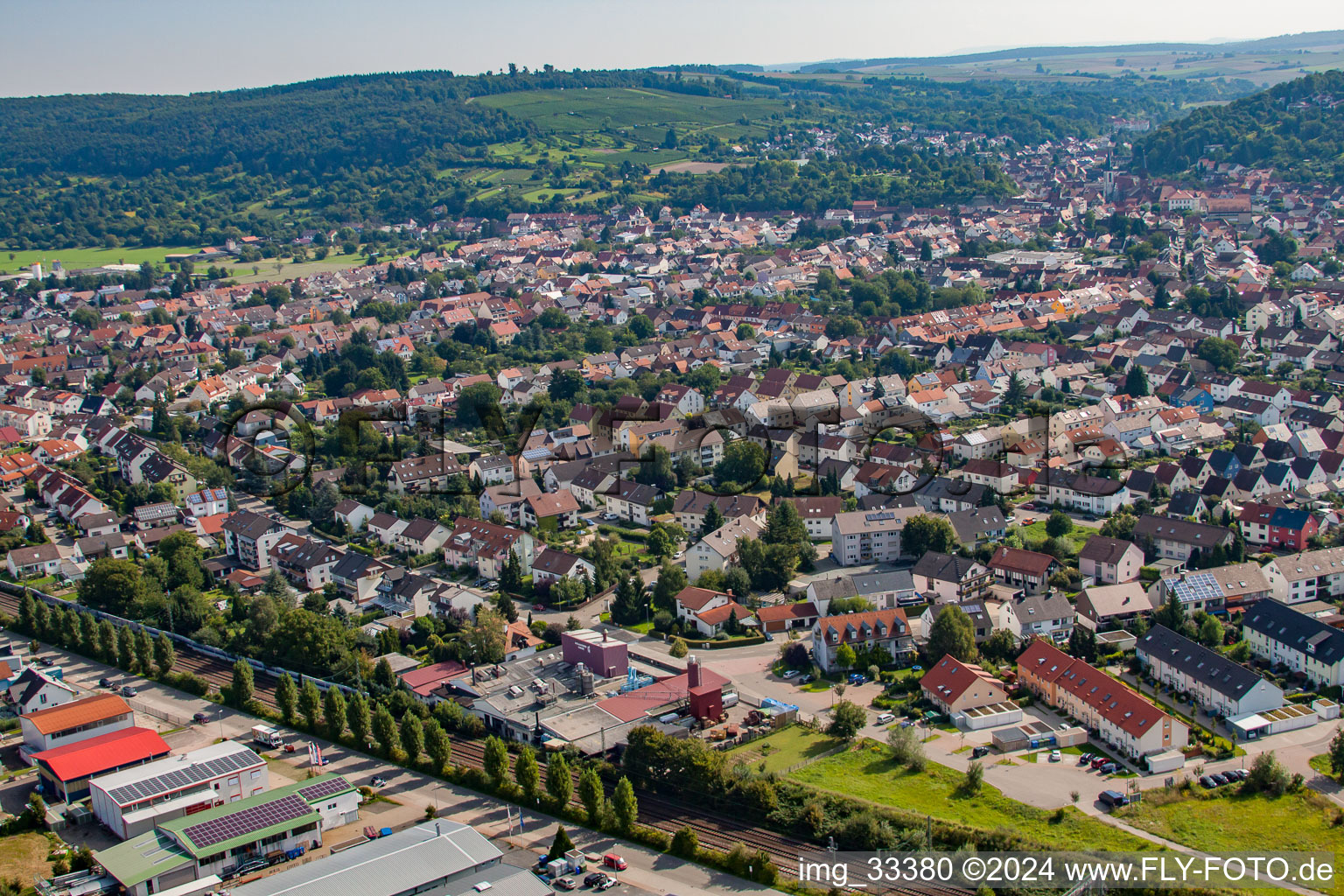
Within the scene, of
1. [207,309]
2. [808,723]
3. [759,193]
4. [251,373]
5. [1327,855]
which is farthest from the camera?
[759,193]

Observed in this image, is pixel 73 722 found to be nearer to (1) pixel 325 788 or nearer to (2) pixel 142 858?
(2) pixel 142 858

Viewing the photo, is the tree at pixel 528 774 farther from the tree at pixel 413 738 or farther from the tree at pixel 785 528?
the tree at pixel 785 528

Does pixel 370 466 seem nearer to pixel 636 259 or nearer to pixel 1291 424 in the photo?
pixel 1291 424

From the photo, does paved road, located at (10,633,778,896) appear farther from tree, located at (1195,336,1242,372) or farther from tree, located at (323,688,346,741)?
tree, located at (1195,336,1242,372)

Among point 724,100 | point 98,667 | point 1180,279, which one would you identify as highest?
point 724,100

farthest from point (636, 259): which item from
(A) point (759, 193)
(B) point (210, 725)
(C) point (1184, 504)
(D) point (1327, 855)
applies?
(D) point (1327, 855)
